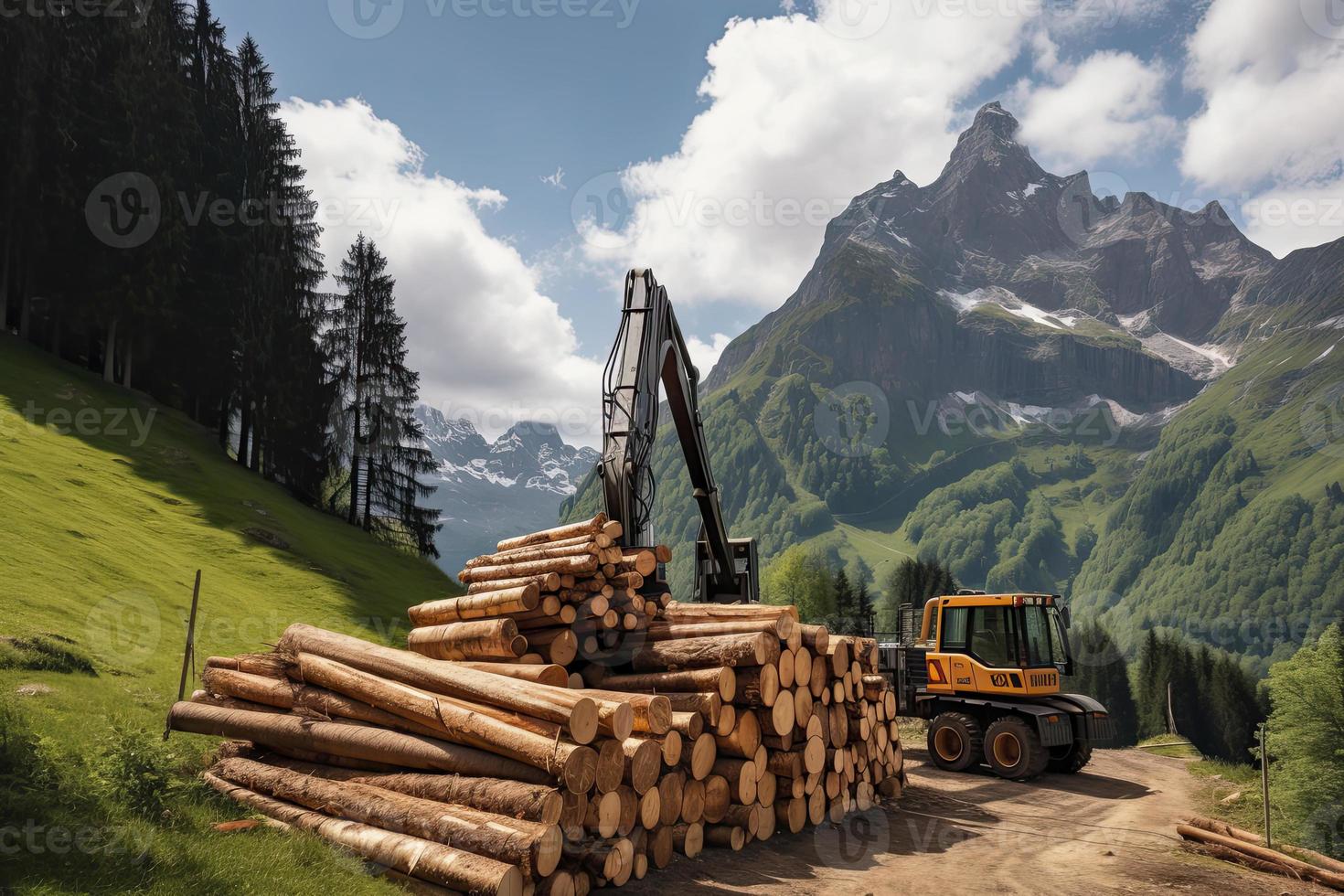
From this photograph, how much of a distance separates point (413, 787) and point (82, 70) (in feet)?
149

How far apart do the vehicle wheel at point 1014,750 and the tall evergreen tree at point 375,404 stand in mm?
35330

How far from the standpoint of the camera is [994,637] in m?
16.3

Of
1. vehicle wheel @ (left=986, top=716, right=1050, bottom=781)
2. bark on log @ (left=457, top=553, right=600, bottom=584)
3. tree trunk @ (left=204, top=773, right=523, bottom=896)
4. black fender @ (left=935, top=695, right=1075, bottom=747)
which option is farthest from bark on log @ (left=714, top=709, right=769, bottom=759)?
black fender @ (left=935, top=695, right=1075, bottom=747)

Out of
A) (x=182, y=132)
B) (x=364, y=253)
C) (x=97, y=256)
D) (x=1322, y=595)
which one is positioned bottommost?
(x=1322, y=595)

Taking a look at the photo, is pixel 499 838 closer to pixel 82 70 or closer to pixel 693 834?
pixel 693 834

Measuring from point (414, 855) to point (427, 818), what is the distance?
317 millimetres

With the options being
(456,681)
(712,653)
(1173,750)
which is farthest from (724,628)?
(1173,750)

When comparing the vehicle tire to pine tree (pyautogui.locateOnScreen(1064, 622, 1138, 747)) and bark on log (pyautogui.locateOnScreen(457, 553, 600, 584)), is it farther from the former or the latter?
pine tree (pyautogui.locateOnScreen(1064, 622, 1138, 747))

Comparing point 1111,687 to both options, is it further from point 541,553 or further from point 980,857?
point 541,553

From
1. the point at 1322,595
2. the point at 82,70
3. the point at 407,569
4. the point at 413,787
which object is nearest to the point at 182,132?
the point at 82,70

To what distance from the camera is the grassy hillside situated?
6.10m

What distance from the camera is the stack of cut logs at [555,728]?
23.2 ft

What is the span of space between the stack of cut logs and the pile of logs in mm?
4085

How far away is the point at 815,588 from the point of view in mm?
67938
